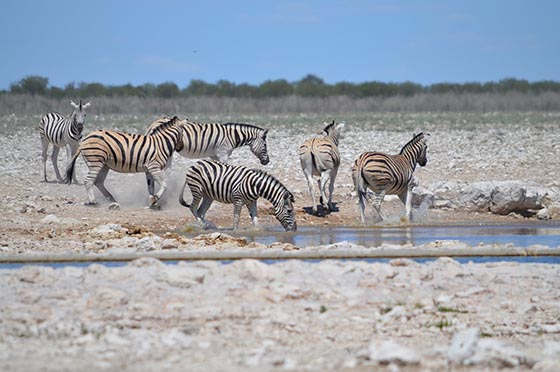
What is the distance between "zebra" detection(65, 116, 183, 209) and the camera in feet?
56.7

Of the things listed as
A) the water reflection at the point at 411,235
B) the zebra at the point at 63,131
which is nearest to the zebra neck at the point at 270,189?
the water reflection at the point at 411,235

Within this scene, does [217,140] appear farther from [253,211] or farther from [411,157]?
[253,211]

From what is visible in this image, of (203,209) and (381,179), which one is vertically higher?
(381,179)

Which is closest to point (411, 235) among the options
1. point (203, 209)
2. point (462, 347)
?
point (203, 209)

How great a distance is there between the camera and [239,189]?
15.4 m

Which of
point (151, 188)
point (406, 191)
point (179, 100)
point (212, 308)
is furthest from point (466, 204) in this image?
point (179, 100)

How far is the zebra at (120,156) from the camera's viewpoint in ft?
56.7

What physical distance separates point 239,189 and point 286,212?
0.80 metres

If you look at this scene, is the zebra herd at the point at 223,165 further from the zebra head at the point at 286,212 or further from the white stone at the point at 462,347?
the white stone at the point at 462,347

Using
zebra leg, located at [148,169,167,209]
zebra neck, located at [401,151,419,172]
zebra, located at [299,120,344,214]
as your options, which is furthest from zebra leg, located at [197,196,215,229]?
zebra neck, located at [401,151,419,172]

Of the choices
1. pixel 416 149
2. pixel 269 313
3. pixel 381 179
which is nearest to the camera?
pixel 269 313

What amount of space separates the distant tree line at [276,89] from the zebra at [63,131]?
2895 centimetres

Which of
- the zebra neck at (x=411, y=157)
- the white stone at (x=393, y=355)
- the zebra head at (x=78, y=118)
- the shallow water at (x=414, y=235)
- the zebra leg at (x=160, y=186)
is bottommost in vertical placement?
the shallow water at (x=414, y=235)

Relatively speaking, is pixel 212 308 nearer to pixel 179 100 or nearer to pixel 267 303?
pixel 267 303
